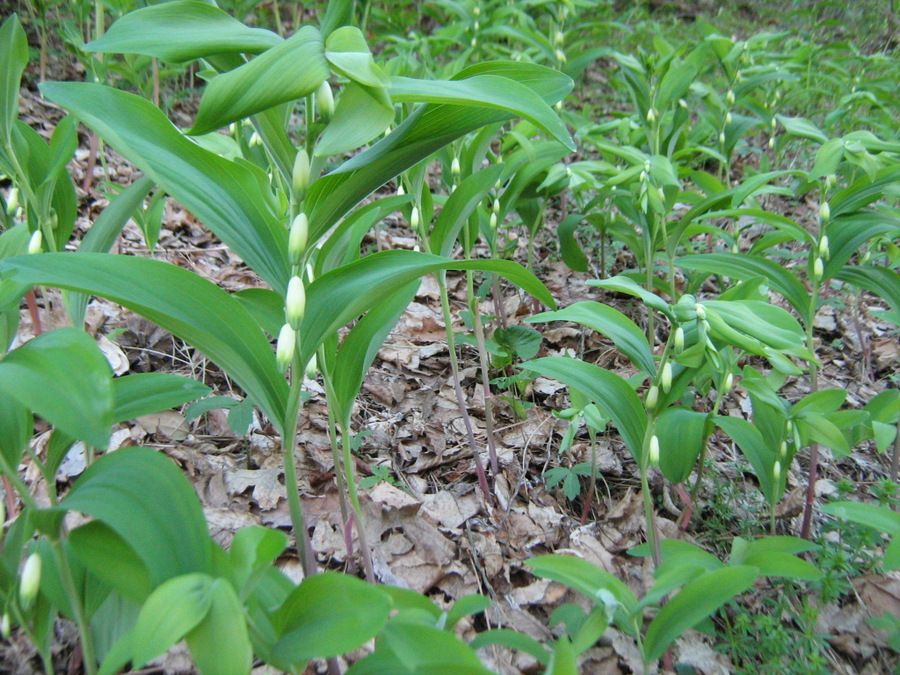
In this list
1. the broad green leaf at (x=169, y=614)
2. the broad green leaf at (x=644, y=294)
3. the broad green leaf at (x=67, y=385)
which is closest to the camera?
the broad green leaf at (x=169, y=614)

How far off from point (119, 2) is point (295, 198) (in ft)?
8.56

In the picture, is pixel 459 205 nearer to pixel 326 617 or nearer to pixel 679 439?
pixel 679 439

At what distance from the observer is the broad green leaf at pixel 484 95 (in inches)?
37.5

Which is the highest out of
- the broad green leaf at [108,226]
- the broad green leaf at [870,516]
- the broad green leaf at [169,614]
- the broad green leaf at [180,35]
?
the broad green leaf at [108,226]

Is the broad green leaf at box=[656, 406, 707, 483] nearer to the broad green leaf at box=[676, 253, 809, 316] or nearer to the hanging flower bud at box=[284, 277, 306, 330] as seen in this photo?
the broad green leaf at box=[676, 253, 809, 316]

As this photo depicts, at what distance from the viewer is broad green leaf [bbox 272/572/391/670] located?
89 centimetres

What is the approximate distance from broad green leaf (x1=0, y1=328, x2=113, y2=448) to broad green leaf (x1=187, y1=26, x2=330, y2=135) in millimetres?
409

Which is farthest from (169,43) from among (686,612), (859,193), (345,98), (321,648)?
(859,193)

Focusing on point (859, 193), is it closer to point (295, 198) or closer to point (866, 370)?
point (866, 370)

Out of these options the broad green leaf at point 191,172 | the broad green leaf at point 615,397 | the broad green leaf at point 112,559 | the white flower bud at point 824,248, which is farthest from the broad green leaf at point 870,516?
the broad green leaf at point 112,559

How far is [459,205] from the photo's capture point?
1.89m

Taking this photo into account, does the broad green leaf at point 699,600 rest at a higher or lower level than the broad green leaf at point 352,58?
lower

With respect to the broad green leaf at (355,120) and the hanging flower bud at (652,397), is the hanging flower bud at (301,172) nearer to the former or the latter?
the broad green leaf at (355,120)

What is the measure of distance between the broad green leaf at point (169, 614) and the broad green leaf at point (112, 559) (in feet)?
0.73
